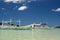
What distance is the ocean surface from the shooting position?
167 inches

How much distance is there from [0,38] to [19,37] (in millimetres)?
347

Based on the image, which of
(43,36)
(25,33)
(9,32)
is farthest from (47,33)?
(9,32)

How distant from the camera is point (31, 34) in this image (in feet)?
14.0

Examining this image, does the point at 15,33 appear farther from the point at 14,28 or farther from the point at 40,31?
the point at 40,31

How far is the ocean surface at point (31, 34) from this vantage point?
A: 167 inches

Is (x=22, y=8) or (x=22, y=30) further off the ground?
(x=22, y=8)

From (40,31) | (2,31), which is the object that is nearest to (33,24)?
(40,31)

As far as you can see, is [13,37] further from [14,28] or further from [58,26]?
[58,26]

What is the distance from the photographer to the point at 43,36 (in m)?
4.32

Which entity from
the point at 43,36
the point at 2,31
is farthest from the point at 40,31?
the point at 2,31

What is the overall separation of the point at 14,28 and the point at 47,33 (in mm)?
635

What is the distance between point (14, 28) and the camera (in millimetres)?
4285

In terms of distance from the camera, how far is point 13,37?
4.26 meters

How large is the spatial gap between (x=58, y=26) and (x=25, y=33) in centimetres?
62
